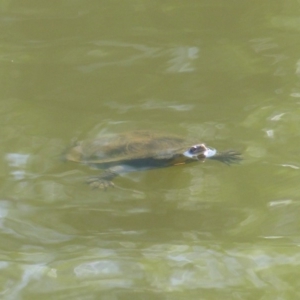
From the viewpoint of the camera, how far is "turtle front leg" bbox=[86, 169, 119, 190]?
305 cm

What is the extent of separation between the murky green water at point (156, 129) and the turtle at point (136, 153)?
2.0 inches

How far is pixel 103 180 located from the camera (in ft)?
10.1

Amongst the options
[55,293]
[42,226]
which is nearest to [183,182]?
[42,226]

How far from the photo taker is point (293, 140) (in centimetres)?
329

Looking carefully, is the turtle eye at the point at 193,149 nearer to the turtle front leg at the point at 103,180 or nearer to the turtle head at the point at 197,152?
the turtle head at the point at 197,152

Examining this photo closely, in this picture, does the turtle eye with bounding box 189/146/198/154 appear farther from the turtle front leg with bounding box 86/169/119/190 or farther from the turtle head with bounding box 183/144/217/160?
the turtle front leg with bounding box 86/169/119/190

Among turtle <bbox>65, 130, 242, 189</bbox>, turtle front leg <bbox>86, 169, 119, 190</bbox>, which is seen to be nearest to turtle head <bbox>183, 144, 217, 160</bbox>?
turtle <bbox>65, 130, 242, 189</bbox>

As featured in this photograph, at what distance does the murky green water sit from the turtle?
0.17ft

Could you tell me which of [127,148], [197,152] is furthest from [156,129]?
[197,152]

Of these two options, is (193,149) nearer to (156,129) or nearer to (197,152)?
(197,152)

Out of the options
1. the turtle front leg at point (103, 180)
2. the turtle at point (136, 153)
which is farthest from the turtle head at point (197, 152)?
the turtle front leg at point (103, 180)

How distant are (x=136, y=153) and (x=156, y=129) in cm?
27

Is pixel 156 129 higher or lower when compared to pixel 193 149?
higher

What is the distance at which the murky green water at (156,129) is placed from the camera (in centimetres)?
257
